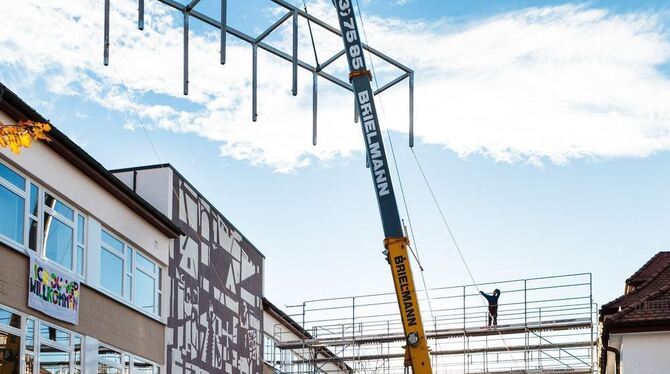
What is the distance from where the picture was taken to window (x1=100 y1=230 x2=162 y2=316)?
31.0m

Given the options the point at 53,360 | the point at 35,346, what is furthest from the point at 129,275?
the point at 35,346

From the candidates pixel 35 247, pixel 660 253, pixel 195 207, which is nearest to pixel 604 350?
pixel 660 253

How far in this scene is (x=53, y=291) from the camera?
27.1 meters

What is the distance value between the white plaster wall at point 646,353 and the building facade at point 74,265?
13.2 meters

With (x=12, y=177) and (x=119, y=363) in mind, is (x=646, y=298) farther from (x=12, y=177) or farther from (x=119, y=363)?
(x=12, y=177)

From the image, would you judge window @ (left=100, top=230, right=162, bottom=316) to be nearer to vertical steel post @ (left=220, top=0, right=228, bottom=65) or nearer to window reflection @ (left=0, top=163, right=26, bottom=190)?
window reflection @ (left=0, top=163, right=26, bottom=190)

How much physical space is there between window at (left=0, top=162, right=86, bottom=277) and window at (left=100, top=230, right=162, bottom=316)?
5.38ft

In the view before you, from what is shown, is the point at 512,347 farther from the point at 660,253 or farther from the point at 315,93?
the point at 315,93

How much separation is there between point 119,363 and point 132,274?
2.73 m

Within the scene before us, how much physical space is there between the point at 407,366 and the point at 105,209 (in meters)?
9.06

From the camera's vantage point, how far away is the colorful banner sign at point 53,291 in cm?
2623

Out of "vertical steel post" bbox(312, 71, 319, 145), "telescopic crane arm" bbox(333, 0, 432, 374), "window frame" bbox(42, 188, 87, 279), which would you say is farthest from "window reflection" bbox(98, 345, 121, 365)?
"vertical steel post" bbox(312, 71, 319, 145)

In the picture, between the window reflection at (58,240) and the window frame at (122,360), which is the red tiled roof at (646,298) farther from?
the window reflection at (58,240)

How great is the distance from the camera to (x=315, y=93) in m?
33.8
